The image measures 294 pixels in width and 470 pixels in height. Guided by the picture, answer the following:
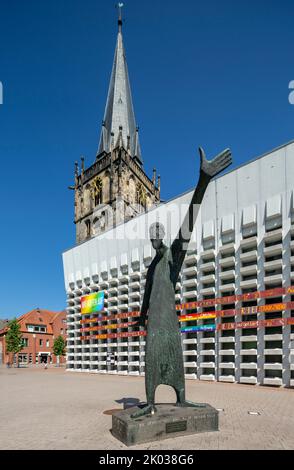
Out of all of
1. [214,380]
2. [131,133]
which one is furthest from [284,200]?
[131,133]

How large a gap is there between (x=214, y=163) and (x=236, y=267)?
63.4ft

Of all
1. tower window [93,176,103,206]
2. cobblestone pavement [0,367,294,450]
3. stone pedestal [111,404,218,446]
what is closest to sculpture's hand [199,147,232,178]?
stone pedestal [111,404,218,446]

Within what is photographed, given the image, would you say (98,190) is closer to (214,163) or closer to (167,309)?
(167,309)

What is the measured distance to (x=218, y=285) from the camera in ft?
88.7

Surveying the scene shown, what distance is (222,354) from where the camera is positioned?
25.9m

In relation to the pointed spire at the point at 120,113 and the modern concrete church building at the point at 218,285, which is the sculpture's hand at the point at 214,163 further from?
the pointed spire at the point at 120,113

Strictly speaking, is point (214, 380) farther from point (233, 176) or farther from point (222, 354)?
point (233, 176)

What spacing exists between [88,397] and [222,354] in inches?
492

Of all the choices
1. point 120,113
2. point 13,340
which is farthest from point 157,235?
point 120,113

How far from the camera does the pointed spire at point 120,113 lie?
6581cm

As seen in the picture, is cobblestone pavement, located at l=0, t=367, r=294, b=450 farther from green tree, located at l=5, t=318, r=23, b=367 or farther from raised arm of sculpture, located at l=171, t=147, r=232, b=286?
green tree, located at l=5, t=318, r=23, b=367

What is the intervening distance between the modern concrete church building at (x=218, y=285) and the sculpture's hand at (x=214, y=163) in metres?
16.9

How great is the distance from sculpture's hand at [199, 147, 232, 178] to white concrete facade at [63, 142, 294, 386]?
55.2 feet

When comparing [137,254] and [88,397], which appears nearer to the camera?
[88,397]
